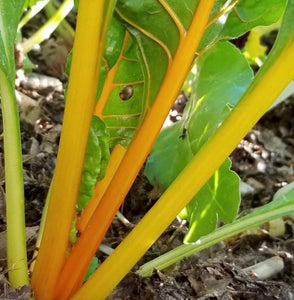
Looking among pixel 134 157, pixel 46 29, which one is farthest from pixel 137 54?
pixel 46 29

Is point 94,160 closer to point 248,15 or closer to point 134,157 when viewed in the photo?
point 134,157

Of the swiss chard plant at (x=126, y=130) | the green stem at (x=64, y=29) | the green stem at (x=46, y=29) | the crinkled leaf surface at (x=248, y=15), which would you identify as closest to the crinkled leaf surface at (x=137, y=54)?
the swiss chard plant at (x=126, y=130)

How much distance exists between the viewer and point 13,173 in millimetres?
870

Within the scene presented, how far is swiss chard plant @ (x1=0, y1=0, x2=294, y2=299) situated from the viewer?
787 millimetres

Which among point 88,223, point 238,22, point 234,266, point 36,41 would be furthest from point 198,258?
point 36,41

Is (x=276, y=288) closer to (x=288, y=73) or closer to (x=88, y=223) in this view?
(x=88, y=223)

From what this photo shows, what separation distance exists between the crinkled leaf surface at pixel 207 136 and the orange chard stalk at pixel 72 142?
0.73ft

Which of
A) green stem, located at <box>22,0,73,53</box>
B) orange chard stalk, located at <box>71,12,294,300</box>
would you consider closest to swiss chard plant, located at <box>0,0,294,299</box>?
orange chard stalk, located at <box>71,12,294,300</box>

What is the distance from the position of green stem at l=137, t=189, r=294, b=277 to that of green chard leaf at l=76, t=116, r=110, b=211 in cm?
23

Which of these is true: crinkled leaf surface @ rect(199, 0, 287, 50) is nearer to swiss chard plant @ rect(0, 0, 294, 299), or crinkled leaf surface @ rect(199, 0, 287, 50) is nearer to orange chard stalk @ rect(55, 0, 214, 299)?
swiss chard plant @ rect(0, 0, 294, 299)

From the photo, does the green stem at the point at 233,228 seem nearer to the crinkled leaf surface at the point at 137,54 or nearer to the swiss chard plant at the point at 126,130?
the swiss chard plant at the point at 126,130

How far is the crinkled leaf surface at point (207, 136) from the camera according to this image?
97 cm

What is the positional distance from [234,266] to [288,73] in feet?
1.64

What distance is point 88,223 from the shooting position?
92 cm
